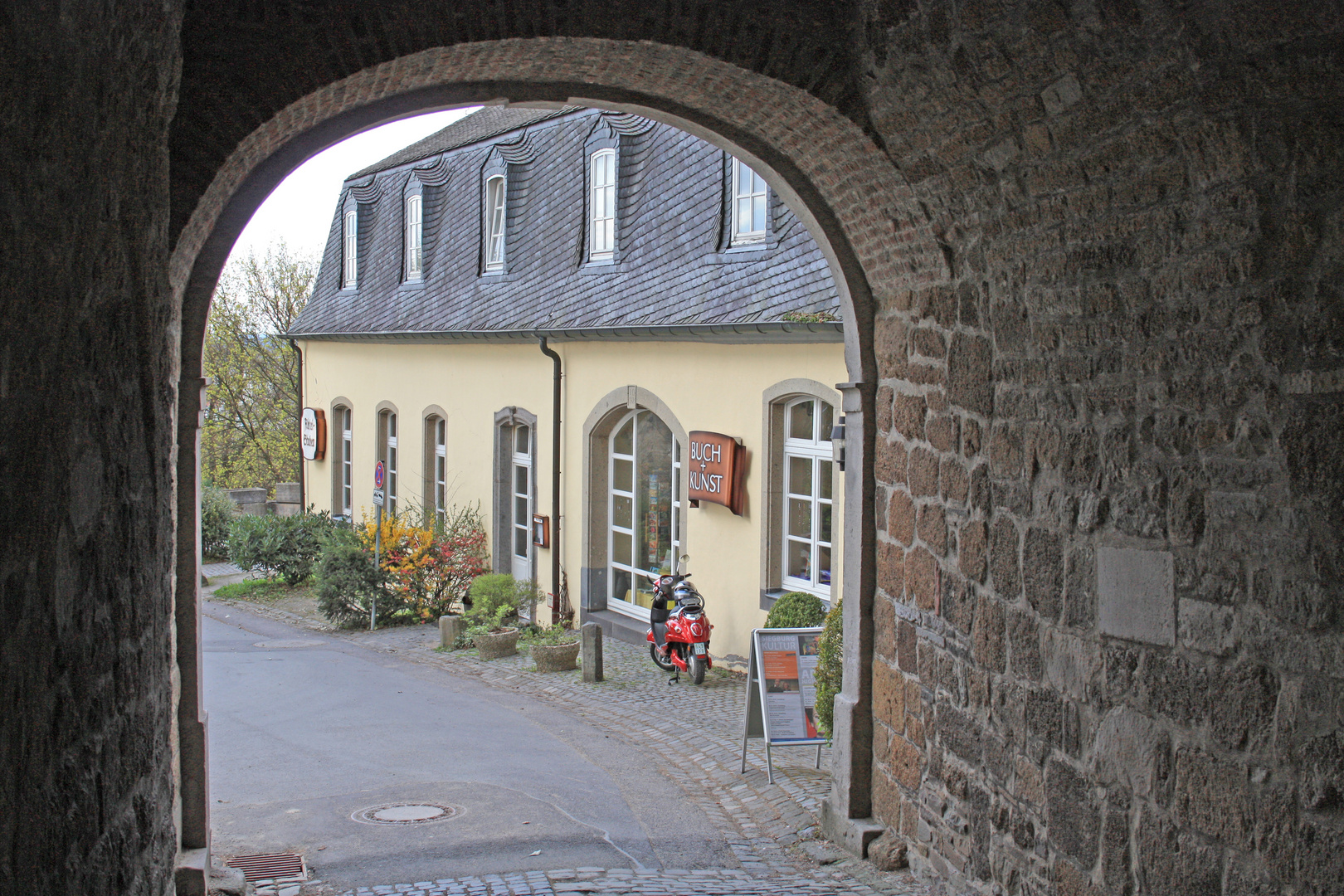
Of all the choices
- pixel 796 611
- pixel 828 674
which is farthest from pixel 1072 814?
pixel 796 611

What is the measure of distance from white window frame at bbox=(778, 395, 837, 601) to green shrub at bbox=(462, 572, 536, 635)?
3891mm

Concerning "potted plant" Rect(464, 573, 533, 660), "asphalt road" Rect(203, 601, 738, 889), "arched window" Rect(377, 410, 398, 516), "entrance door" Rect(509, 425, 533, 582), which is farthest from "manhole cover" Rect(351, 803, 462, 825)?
"arched window" Rect(377, 410, 398, 516)

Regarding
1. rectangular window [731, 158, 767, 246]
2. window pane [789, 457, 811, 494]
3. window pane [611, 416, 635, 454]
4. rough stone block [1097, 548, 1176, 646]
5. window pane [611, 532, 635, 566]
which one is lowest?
window pane [611, 532, 635, 566]

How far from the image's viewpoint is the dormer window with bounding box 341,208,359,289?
20.2 metres

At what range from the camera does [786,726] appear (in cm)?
721

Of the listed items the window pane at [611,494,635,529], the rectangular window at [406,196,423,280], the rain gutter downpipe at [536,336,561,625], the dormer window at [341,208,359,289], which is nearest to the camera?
the window pane at [611,494,635,529]

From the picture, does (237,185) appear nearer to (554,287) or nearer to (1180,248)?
(1180,248)

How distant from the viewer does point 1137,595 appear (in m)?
3.63

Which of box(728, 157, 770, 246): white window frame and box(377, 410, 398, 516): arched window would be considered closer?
box(728, 157, 770, 246): white window frame

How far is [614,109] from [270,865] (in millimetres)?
4002

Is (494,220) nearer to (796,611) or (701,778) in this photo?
(796,611)

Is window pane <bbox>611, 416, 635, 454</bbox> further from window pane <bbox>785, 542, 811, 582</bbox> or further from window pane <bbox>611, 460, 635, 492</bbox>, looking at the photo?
window pane <bbox>785, 542, 811, 582</bbox>

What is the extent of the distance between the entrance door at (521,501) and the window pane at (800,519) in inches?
187

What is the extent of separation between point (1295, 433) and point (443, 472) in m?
14.8
